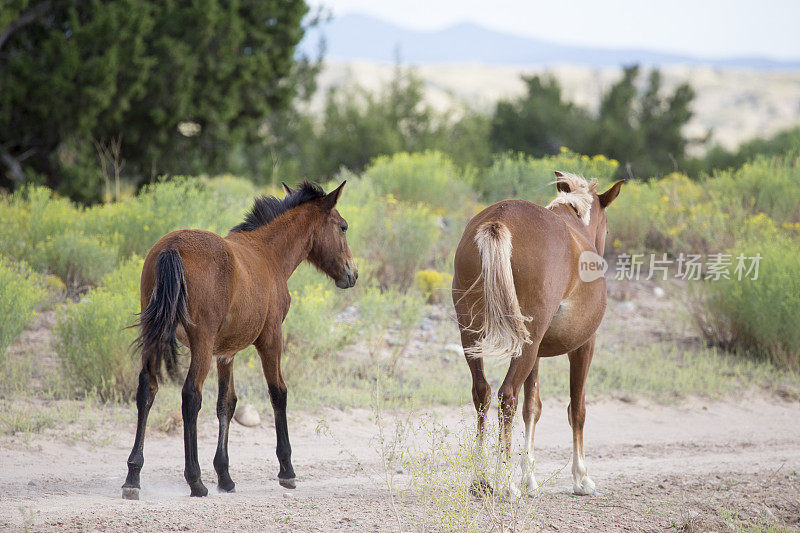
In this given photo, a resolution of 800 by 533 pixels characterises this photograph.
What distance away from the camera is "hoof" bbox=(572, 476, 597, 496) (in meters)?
5.41

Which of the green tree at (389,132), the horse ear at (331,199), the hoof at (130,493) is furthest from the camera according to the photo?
the green tree at (389,132)

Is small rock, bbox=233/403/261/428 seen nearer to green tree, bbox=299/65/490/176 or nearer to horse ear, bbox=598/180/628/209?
horse ear, bbox=598/180/628/209

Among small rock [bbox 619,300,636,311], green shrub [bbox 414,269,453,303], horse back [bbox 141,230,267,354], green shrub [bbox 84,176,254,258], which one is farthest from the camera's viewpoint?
small rock [bbox 619,300,636,311]

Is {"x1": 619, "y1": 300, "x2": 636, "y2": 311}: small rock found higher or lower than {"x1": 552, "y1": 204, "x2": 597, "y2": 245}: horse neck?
lower

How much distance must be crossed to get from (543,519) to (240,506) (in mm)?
1836

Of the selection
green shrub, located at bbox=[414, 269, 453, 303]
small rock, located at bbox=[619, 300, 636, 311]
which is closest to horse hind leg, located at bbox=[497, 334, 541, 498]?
green shrub, located at bbox=[414, 269, 453, 303]

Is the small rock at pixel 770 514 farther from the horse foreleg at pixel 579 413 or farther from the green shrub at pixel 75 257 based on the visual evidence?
the green shrub at pixel 75 257

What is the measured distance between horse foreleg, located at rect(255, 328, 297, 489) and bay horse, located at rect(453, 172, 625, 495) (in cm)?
127

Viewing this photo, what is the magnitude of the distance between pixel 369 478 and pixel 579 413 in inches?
63.5

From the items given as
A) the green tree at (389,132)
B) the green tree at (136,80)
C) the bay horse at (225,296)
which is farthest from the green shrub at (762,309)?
the green tree at (389,132)

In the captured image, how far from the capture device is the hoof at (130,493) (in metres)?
4.79

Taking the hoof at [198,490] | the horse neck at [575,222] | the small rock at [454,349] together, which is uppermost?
the horse neck at [575,222]

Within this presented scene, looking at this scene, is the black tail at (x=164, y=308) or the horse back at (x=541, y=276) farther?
the horse back at (x=541, y=276)

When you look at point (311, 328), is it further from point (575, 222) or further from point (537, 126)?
point (537, 126)
